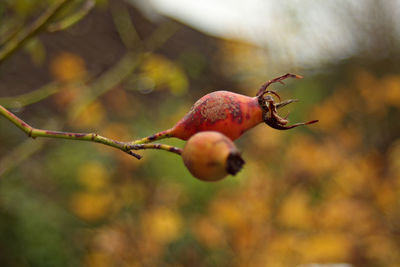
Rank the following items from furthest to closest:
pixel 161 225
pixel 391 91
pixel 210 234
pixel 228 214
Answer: pixel 391 91 → pixel 228 214 → pixel 210 234 → pixel 161 225

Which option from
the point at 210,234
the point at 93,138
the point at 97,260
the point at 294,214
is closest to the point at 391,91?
the point at 294,214

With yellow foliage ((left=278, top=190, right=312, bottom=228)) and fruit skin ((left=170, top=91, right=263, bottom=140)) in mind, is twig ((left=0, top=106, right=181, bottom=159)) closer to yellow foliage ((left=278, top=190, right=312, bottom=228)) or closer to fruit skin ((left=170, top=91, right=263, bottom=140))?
fruit skin ((left=170, top=91, right=263, bottom=140))

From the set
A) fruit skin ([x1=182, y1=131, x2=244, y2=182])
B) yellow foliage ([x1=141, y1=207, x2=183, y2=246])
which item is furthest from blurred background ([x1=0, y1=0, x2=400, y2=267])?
fruit skin ([x1=182, y1=131, x2=244, y2=182])

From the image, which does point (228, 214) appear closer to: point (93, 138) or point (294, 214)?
point (294, 214)

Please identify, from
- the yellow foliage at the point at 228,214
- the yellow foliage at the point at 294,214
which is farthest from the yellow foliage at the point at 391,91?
the yellow foliage at the point at 228,214

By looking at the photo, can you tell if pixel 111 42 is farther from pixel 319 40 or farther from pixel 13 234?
pixel 13 234

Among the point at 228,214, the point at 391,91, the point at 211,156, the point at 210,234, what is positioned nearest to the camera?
the point at 211,156

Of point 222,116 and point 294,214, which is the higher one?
point 222,116
